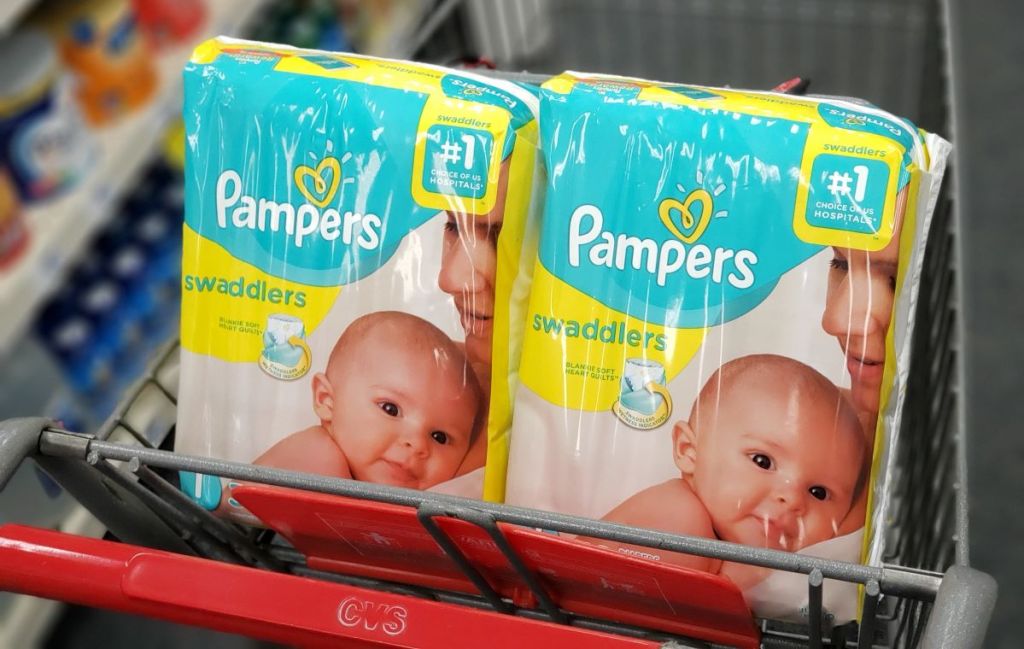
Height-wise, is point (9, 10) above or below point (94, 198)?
above

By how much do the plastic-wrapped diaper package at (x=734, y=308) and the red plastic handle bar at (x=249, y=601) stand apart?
17 cm

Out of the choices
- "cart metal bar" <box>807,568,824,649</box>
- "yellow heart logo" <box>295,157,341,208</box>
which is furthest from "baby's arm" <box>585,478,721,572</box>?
"yellow heart logo" <box>295,157,341,208</box>

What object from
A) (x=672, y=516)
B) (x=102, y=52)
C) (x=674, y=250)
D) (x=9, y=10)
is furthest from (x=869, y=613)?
(x=102, y=52)

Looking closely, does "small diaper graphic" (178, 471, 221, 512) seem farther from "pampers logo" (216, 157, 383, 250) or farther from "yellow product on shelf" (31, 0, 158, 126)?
"yellow product on shelf" (31, 0, 158, 126)

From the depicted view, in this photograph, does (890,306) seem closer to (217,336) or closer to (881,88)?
(217,336)

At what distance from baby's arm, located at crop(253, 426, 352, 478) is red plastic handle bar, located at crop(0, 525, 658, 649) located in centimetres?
19

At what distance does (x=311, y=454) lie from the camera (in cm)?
94

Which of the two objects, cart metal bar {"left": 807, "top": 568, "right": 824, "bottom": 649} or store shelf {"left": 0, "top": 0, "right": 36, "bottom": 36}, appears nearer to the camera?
cart metal bar {"left": 807, "top": 568, "right": 824, "bottom": 649}

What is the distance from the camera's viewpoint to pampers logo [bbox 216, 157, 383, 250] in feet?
3.03

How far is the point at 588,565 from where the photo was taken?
30.4 inches

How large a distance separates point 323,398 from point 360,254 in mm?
118

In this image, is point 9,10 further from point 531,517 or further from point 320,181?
point 531,517

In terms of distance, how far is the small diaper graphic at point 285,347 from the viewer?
37.1 inches

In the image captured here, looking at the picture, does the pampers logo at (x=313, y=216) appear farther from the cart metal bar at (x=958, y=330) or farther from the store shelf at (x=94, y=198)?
the store shelf at (x=94, y=198)
